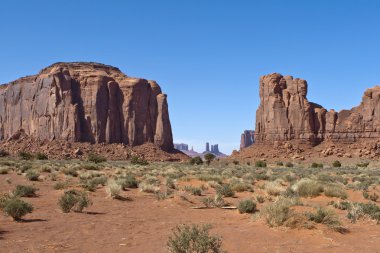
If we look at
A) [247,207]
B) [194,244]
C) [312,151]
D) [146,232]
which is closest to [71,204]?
[146,232]

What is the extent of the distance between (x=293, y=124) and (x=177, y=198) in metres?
68.5

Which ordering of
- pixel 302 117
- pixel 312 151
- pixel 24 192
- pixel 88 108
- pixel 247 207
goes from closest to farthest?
pixel 247 207
pixel 24 192
pixel 312 151
pixel 302 117
pixel 88 108

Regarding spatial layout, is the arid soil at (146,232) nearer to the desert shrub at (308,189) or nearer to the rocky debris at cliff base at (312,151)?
the desert shrub at (308,189)

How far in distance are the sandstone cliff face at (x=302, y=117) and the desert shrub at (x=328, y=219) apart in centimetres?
6995

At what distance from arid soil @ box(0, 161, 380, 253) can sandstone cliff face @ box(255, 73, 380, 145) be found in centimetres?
6826

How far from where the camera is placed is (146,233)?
35.4 ft

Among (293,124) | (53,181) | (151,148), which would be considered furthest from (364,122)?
(53,181)

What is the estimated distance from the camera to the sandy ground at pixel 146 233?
9.05m

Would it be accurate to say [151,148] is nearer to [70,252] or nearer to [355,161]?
[355,161]

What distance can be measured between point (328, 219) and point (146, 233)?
4.99m

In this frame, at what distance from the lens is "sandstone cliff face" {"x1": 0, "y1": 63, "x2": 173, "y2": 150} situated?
90875 millimetres

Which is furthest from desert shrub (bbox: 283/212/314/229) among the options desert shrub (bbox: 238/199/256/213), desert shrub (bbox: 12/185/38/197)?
desert shrub (bbox: 12/185/38/197)

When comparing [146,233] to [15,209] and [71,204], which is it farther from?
[71,204]

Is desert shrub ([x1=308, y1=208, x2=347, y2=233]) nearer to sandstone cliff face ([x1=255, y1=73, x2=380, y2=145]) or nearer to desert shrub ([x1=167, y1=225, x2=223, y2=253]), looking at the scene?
desert shrub ([x1=167, y1=225, x2=223, y2=253])
